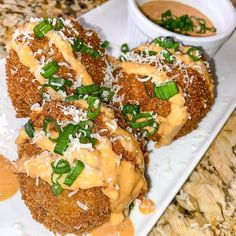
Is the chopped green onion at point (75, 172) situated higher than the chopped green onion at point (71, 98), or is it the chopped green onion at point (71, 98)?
the chopped green onion at point (71, 98)

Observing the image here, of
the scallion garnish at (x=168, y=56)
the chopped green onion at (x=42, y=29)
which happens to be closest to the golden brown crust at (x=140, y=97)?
the scallion garnish at (x=168, y=56)

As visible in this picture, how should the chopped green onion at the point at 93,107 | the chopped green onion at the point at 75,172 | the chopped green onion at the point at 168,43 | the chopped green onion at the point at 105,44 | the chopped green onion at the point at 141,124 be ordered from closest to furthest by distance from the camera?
the chopped green onion at the point at 75,172
the chopped green onion at the point at 93,107
the chopped green onion at the point at 141,124
the chopped green onion at the point at 168,43
the chopped green onion at the point at 105,44

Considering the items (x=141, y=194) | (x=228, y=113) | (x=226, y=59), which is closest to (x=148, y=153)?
(x=141, y=194)

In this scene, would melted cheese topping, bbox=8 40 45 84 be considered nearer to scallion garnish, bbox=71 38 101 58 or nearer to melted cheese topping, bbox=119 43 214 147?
scallion garnish, bbox=71 38 101 58

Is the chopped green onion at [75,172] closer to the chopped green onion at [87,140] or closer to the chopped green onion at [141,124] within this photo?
the chopped green onion at [87,140]

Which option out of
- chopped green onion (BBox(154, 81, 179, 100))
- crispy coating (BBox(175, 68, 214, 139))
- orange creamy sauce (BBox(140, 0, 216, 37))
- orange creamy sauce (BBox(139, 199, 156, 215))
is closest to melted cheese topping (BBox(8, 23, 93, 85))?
chopped green onion (BBox(154, 81, 179, 100))

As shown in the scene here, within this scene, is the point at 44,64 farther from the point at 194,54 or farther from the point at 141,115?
the point at 194,54

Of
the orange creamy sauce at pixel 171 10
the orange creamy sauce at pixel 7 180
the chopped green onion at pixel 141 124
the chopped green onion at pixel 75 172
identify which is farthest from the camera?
the orange creamy sauce at pixel 171 10
